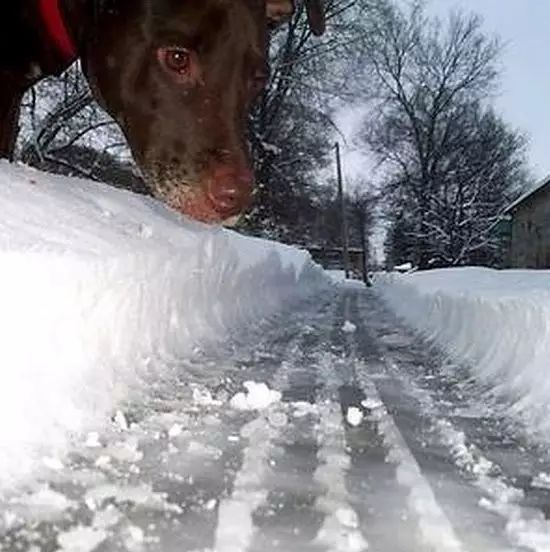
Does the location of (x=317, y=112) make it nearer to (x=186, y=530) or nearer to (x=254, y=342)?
(x=254, y=342)

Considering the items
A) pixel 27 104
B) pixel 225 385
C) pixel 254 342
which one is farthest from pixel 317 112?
pixel 225 385

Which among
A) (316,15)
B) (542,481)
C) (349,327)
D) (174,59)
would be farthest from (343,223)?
(542,481)

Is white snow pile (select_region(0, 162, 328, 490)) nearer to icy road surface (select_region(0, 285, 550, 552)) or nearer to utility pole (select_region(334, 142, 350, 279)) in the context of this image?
icy road surface (select_region(0, 285, 550, 552))

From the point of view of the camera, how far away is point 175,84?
15.9ft

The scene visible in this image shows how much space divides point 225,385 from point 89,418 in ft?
3.98

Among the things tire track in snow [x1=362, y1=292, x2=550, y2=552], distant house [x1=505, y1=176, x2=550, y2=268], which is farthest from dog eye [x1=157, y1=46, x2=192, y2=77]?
distant house [x1=505, y1=176, x2=550, y2=268]

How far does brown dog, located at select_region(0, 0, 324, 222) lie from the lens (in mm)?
4699

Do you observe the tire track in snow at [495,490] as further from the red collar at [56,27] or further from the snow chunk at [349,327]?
the snow chunk at [349,327]

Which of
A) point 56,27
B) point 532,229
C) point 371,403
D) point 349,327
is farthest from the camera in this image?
point 532,229

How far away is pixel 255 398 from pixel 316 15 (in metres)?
3.03

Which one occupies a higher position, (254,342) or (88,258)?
(88,258)

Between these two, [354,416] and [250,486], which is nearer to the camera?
[250,486]

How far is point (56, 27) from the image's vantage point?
5.09 meters

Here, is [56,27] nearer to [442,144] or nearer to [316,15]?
[316,15]
